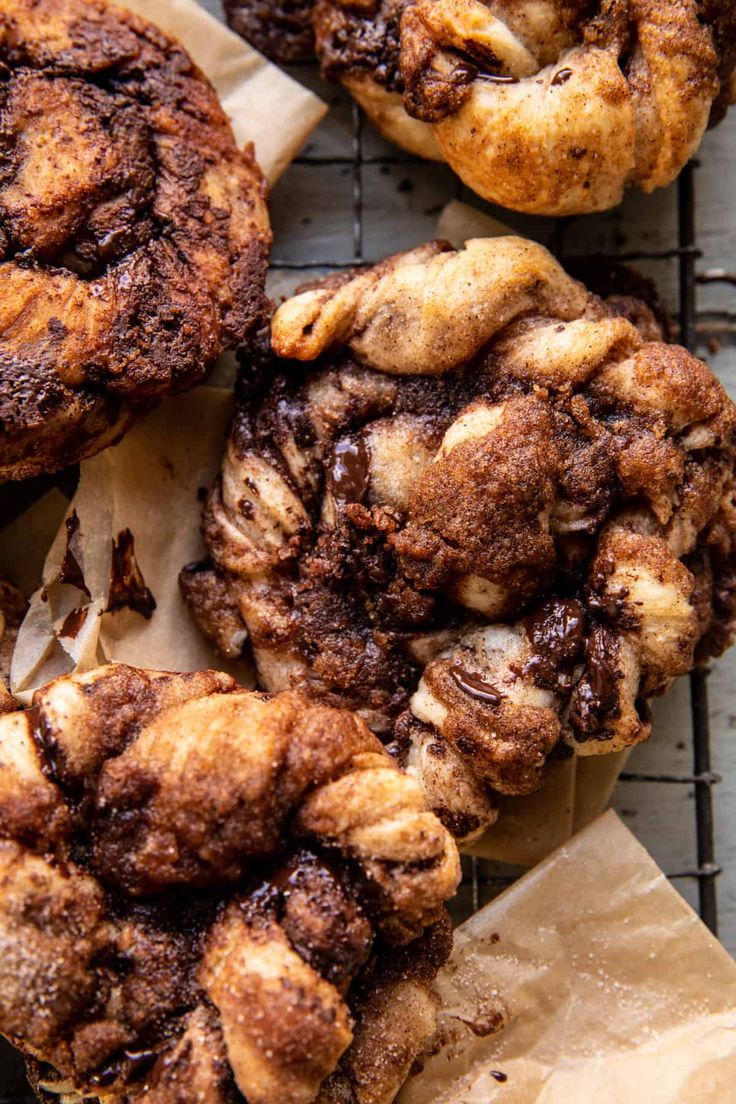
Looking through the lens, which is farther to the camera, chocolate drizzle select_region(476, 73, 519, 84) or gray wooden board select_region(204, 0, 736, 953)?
gray wooden board select_region(204, 0, 736, 953)

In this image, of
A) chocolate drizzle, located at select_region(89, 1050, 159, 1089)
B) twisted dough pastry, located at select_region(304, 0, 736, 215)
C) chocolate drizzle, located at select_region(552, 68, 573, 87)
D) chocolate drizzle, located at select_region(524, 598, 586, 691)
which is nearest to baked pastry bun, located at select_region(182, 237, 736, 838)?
chocolate drizzle, located at select_region(524, 598, 586, 691)

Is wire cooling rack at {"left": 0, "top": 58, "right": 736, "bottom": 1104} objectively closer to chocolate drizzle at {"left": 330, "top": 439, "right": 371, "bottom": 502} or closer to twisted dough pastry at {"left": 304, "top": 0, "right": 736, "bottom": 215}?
twisted dough pastry at {"left": 304, "top": 0, "right": 736, "bottom": 215}

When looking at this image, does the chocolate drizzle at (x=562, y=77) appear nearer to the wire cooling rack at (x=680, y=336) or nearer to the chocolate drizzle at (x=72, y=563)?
the wire cooling rack at (x=680, y=336)

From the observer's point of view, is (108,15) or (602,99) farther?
(108,15)

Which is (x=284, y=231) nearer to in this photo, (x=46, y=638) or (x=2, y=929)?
(x=46, y=638)

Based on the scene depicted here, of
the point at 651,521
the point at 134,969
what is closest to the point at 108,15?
the point at 651,521

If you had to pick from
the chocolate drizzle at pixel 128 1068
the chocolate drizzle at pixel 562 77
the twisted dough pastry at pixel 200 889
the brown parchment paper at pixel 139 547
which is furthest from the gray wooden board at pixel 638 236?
the chocolate drizzle at pixel 128 1068

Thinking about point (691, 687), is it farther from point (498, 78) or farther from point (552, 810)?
point (498, 78)
